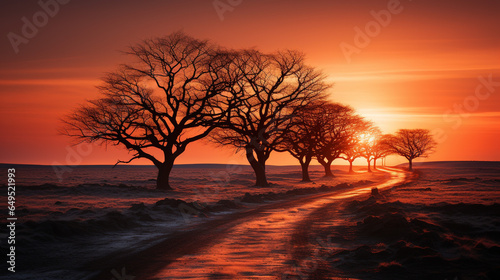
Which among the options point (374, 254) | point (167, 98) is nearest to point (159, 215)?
point (374, 254)

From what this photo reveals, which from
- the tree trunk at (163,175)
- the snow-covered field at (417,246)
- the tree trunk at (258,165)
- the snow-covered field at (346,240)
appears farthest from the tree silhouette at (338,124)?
A: the snow-covered field at (417,246)

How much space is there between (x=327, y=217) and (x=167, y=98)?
2477cm

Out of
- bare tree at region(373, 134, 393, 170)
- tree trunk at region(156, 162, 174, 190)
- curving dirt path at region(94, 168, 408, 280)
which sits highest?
bare tree at region(373, 134, 393, 170)

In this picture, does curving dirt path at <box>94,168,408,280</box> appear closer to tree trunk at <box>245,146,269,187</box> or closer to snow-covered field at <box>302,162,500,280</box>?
snow-covered field at <box>302,162,500,280</box>

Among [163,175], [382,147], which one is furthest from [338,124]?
[382,147]

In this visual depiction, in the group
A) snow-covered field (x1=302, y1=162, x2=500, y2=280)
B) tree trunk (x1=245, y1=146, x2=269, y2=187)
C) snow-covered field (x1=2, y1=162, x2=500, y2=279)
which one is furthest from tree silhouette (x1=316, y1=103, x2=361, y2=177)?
snow-covered field (x1=302, y1=162, x2=500, y2=280)

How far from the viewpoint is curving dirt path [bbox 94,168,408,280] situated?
31.7ft

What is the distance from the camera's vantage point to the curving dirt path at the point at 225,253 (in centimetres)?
966

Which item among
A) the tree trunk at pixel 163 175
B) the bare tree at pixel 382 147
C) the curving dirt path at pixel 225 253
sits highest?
the bare tree at pixel 382 147

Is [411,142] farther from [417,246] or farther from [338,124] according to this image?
[417,246]

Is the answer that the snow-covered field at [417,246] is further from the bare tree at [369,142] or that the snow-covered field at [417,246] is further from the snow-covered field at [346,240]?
the bare tree at [369,142]

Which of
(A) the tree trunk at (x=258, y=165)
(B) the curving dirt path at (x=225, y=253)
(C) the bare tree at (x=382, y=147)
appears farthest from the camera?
(C) the bare tree at (x=382, y=147)

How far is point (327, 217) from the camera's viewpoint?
67.4ft

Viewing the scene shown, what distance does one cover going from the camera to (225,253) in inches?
468
